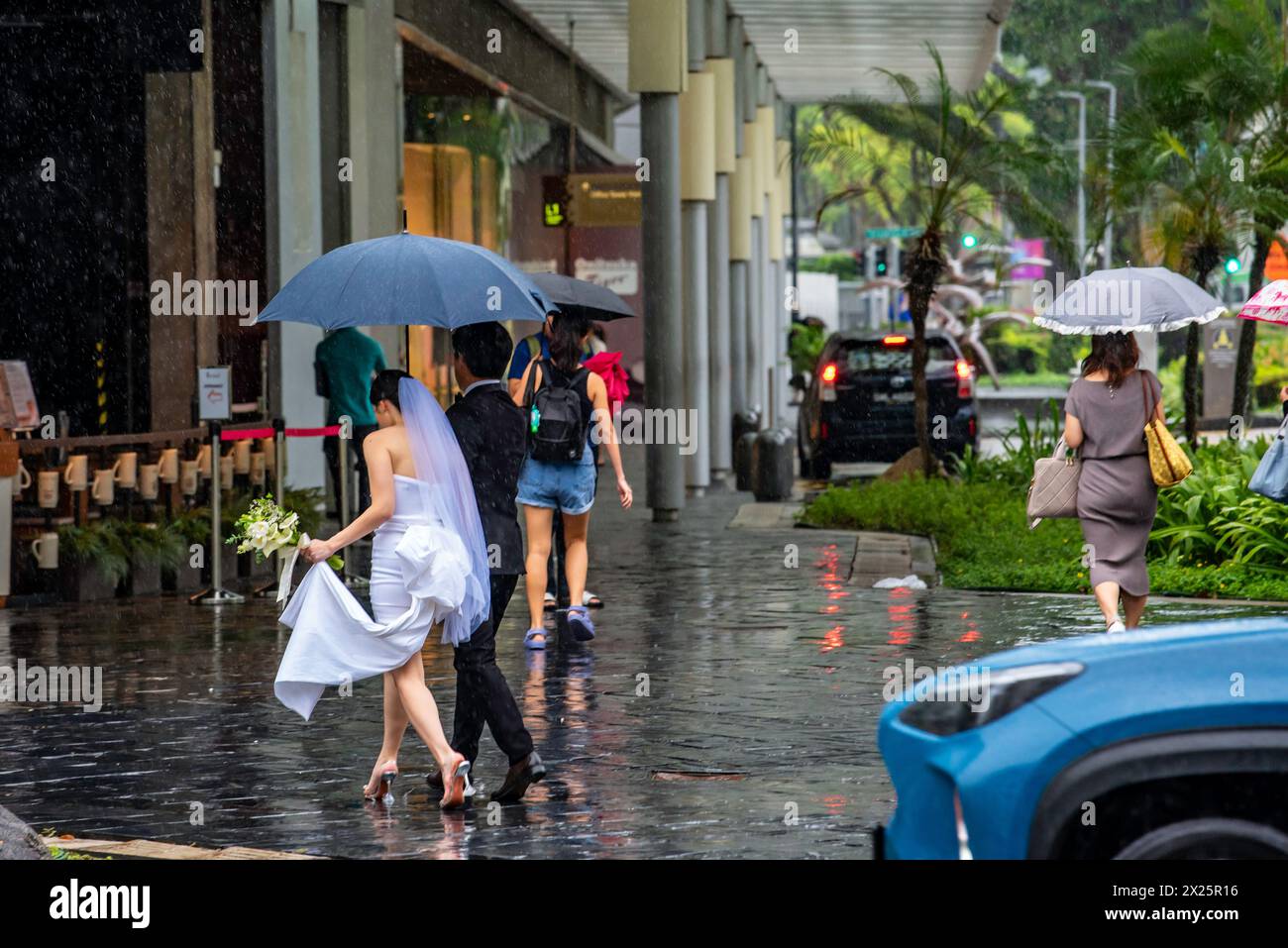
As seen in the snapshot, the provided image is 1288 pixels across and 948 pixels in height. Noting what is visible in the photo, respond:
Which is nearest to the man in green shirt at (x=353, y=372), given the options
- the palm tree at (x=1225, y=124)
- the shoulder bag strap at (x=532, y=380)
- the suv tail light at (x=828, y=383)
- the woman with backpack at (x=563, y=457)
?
the woman with backpack at (x=563, y=457)

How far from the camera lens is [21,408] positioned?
Answer: 562 inches

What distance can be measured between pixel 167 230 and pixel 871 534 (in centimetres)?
701

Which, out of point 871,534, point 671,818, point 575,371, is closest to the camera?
point 671,818

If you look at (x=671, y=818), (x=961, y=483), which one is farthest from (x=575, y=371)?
(x=961, y=483)

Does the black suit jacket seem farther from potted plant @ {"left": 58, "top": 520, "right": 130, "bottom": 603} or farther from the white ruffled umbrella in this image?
potted plant @ {"left": 58, "top": 520, "right": 130, "bottom": 603}

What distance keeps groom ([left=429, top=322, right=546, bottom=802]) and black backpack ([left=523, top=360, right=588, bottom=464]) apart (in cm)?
365

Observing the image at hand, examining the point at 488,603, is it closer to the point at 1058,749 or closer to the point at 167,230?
the point at 1058,749

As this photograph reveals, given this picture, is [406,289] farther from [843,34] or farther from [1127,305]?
[843,34]

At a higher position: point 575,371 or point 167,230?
point 167,230

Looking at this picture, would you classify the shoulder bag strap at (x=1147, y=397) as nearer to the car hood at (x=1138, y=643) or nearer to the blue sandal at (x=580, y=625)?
the blue sandal at (x=580, y=625)

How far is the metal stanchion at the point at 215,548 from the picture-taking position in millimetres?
13922

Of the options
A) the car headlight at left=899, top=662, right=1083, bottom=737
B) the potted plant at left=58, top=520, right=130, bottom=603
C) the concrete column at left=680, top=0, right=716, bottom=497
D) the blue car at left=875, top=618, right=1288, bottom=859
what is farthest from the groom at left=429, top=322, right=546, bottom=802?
the concrete column at left=680, top=0, right=716, bottom=497

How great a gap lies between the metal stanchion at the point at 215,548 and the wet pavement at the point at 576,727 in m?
0.25

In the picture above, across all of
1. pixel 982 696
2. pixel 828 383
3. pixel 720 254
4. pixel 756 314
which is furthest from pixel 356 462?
pixel 756 314
